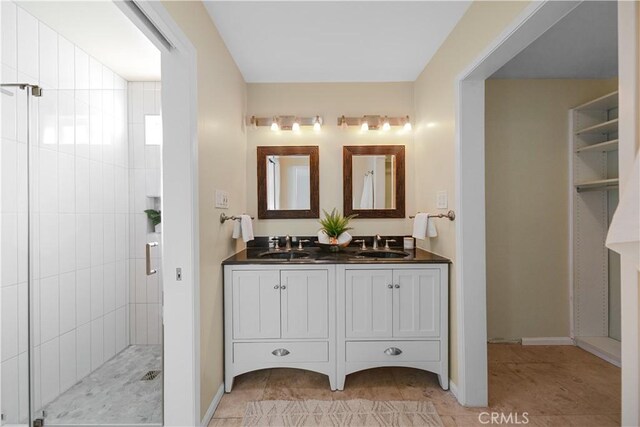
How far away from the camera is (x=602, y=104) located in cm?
252

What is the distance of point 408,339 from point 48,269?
238 centimetres

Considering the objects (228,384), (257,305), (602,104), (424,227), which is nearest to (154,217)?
(257,305)

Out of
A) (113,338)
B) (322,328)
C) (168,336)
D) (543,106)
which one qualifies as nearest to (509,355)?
(322,328)

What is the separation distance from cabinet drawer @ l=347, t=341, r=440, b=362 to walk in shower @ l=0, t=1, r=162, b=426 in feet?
4.15

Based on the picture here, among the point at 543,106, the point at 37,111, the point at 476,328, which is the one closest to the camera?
the point at 37,111

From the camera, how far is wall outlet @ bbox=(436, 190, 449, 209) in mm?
2055

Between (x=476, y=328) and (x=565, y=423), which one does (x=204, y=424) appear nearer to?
(x=476, y=328)

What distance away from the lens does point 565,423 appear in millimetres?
1673

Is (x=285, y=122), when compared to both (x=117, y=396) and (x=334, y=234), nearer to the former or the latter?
(x=334, y=234)

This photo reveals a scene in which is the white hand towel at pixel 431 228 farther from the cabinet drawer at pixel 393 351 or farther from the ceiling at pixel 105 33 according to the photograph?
the ceiling at pixel 105 33

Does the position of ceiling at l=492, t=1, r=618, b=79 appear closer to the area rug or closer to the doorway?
the doorway

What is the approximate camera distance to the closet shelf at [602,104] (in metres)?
2.42

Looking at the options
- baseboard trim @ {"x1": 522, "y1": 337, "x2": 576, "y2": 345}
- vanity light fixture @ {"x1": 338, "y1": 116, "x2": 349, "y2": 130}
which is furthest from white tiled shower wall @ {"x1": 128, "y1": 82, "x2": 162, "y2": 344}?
baseboard trim @ {"x1": 522, "y1": 337, "x2": 576, "y2": 345}

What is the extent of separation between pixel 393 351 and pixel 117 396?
184 cm
